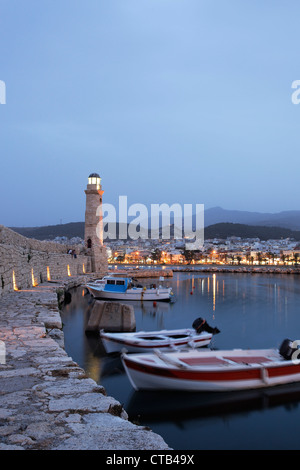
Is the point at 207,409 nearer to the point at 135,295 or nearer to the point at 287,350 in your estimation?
the point at 287,350

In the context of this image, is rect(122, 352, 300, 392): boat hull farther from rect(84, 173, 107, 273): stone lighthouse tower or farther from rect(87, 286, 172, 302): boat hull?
rect(84, 173, 107, 273): stone lighthouse tower

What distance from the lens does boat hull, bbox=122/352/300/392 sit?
317 inches

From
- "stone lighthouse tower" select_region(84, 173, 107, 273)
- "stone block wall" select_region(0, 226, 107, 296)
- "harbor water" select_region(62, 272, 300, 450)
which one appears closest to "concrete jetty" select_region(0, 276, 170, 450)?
"harbor water" select_region(62, 272, 300, 450)

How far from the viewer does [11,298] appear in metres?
11.4

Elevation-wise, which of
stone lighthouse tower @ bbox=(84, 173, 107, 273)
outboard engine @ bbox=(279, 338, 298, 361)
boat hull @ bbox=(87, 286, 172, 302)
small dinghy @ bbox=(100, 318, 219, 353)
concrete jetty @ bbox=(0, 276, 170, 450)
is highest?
stone lighthouse tower @ bbox=(84, 173, 107, 273)

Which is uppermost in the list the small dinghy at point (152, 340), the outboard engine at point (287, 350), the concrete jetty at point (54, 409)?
the concrete jetty at point (54, 409)

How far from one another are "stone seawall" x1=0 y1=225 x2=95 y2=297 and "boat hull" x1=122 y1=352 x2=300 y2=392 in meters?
5.16

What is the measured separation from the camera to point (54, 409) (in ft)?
11.2

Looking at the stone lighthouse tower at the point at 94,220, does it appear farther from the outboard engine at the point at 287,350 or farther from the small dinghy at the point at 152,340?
the outboard engine at the point at 287,350

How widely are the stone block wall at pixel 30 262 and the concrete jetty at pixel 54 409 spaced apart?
6476 millimetres

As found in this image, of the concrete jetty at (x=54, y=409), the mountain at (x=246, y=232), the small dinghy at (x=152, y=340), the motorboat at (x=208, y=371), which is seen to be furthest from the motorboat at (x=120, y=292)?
the mountain at (x=246, y=232)

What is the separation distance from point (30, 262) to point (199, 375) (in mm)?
10783

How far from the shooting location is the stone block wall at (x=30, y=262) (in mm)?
12117
